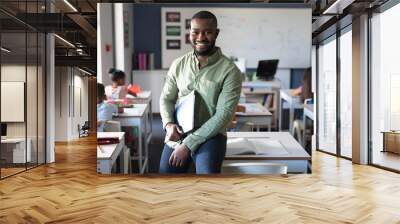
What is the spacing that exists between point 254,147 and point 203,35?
4.58 ft

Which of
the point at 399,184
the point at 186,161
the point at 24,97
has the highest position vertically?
the point at 24,97

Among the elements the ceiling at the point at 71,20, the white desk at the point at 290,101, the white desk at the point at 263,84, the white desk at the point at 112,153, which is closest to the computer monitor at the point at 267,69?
the white desk at the point at 263,84

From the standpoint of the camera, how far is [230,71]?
501 cm

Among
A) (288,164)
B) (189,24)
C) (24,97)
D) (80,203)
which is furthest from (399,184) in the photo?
(24,97)

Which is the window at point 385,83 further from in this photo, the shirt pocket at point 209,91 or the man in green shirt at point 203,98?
the shirt pocket at point 209,91

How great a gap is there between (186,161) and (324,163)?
304cm

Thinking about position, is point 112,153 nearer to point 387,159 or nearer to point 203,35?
point 203,35

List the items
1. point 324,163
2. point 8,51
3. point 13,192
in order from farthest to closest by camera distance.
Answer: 1. point 324,163
2. point 8,51
3. point 13,192

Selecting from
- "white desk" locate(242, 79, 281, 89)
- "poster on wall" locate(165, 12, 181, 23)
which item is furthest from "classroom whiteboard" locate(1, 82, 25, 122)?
"white desk" locate(242, 79, 281, 89)

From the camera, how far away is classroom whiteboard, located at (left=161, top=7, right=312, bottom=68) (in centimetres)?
505

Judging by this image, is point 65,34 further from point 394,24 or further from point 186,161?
point 394,24

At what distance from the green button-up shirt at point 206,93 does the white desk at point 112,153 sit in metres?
0.57

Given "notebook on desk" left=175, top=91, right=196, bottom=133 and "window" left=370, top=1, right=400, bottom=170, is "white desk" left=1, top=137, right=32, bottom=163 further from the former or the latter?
"window" left=370, top=1, right=400, bottom=170

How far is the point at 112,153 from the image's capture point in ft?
17.0
